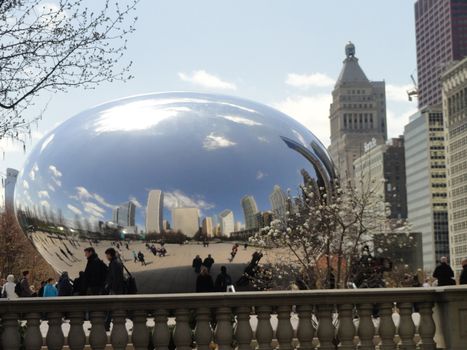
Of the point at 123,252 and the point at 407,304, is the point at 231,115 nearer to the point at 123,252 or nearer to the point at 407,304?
the point at 123,252

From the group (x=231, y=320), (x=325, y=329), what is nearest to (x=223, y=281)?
(x=231, y=320)

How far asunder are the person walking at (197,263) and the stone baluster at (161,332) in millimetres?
8180

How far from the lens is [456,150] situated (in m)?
175

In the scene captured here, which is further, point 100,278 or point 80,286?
point 80,286

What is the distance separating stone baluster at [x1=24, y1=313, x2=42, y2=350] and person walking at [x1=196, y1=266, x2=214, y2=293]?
8.11m

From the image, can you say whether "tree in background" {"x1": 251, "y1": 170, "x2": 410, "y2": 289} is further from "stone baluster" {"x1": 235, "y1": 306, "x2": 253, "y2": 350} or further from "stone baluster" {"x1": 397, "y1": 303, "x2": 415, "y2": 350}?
"stone baluster" {"x1": 235, "y1": 306, "x2": 253, "y2": 350}

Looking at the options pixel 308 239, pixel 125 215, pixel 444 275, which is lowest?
pixel 444 275

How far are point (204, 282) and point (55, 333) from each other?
820 centimetres

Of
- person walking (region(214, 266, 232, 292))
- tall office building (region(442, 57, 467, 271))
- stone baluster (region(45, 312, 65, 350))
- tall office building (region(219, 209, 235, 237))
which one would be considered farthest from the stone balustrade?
tall office building (region(442, 57, 467, 271))

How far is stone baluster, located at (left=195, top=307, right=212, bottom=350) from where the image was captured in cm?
1070

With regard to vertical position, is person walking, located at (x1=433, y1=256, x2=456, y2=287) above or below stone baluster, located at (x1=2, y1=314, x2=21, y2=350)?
above

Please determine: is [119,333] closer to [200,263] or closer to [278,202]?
[200,263]

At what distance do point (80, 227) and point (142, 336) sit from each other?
910cm

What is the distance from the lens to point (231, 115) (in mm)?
20047
